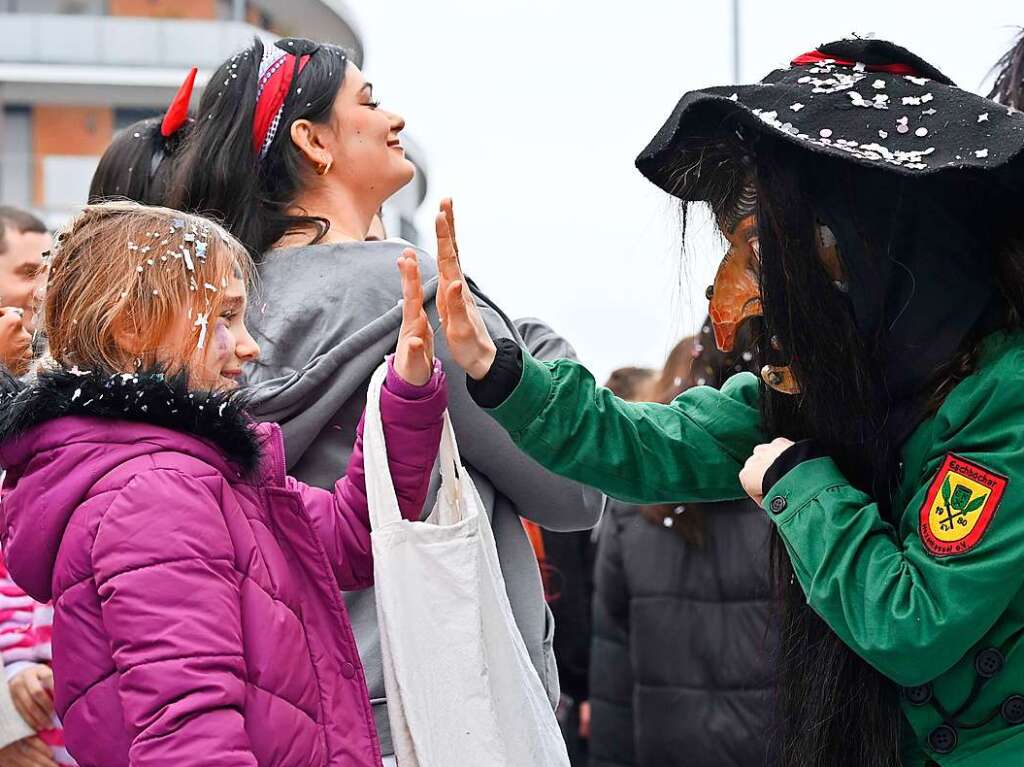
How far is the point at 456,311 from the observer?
7.39ft

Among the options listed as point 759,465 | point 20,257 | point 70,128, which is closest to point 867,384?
point 759,465

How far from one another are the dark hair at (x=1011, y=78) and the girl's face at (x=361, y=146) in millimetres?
1141

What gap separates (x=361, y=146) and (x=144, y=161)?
A: 1.73 ft

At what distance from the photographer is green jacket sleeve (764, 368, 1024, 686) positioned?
1.91 metres

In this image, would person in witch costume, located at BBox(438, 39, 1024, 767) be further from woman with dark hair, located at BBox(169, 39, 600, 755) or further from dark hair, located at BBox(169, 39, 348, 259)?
dark hair, located at BBox(169, 39, 348, 259)

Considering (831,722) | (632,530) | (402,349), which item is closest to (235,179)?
(402,349)

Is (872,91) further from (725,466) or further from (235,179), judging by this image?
(235,179)

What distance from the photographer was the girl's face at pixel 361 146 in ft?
9.20

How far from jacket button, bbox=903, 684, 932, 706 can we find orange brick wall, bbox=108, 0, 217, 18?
29.7 meters

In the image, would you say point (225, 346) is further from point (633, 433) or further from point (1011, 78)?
point (1011, 78)

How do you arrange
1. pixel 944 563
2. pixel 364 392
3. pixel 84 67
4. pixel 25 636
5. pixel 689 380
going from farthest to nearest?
pixel 84 67 < pixel 689 380 < pixel 25 636 < pixel 364 392 < pixel 944 563

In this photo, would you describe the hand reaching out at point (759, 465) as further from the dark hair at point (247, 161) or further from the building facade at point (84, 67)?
the building facade at point (84, 67)

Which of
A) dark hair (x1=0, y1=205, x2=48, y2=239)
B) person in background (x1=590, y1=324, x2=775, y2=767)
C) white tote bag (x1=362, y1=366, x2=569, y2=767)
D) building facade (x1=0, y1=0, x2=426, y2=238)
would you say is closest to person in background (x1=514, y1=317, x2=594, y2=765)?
person in background (x1=590, y1=324, x2=775, y2=767)

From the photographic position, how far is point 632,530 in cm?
441
